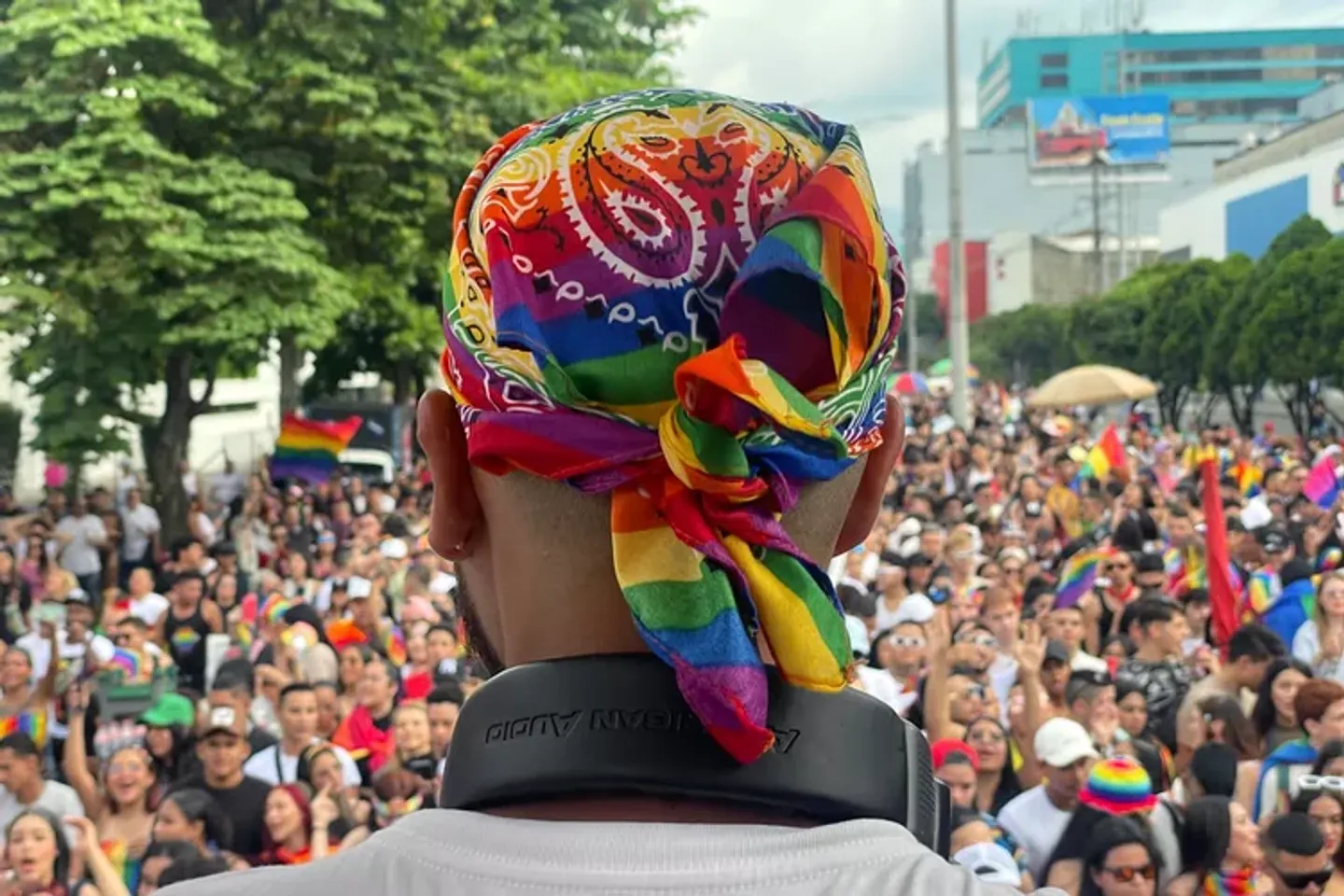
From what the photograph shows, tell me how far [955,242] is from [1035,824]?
13.8 metres

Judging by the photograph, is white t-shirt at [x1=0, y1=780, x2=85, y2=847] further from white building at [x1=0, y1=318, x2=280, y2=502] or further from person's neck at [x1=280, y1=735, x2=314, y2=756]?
white building at [x1=0, y1=318, x2=280, y2=502]

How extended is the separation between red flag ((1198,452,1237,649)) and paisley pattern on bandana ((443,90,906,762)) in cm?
673

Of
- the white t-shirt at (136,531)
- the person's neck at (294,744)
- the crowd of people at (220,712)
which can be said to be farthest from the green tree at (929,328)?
the person's neck at (294,744)

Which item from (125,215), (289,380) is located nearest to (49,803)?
(125,215)

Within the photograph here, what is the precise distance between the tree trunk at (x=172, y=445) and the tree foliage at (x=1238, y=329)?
1125cm

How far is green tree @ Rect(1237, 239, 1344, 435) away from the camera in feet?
47.4

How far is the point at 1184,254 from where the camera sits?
3919 cm

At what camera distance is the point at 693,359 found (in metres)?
1.05

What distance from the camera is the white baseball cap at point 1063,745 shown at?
5.02m

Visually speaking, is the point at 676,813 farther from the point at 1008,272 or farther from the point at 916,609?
the point at 1008,272

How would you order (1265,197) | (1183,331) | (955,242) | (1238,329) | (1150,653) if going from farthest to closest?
(1265,197)
(1183,331)
(1238,329)
(955,242)
(1150,653)

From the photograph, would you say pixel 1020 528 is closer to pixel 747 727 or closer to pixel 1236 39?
pixel 747 727

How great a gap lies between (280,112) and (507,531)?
15.2m

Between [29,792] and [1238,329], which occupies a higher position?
[1238,329]
